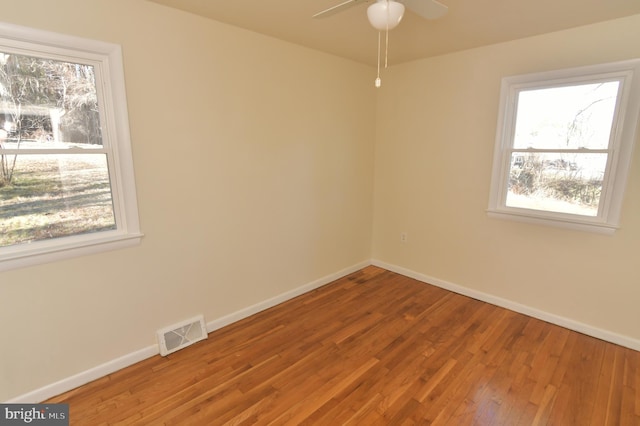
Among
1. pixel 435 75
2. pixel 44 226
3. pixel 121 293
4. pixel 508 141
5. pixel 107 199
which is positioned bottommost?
pixel 121 293

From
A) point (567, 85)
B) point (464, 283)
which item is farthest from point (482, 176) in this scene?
point (464, 283)

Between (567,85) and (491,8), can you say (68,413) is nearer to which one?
(491,8)

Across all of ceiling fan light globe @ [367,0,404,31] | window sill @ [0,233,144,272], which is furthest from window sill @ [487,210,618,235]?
window sill @ [0,233,144,272]

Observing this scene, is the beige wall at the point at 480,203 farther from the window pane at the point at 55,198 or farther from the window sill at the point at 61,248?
the window pane at the point at 55,198

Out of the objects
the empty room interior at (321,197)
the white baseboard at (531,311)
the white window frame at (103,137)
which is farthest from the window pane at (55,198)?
the white baseboard at (531,311)

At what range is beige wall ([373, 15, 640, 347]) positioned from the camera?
93.0 inches

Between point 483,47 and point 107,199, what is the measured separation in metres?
3.38

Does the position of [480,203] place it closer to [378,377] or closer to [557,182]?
[557,182]

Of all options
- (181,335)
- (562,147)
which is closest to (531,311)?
(562,147)

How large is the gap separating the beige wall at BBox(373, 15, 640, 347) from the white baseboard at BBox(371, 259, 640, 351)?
3 centimetres

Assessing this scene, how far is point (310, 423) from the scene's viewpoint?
5.64 ft

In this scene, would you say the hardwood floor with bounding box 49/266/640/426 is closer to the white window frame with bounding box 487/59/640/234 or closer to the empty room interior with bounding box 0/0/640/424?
the empty room interior with bounding box 0/0/640/424

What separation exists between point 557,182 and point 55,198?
378 cm

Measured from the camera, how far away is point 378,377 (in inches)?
81.4
